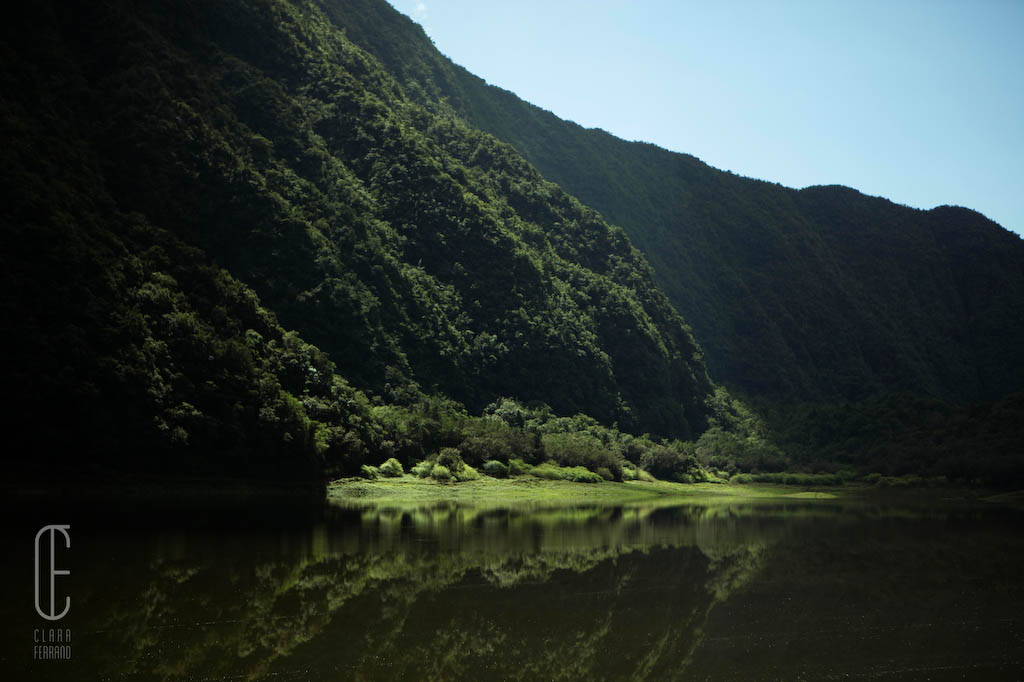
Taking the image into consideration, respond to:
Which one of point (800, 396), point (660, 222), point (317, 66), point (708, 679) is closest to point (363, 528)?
point (708, 679)

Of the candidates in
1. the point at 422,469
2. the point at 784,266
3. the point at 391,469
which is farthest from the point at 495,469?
the point at 784,266

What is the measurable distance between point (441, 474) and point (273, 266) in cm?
2884

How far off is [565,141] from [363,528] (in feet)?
515

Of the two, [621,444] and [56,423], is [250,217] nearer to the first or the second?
[56,423]

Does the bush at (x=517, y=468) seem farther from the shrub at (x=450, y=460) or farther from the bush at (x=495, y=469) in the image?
the shrub at (x=450, y=460)

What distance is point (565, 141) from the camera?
17950cm

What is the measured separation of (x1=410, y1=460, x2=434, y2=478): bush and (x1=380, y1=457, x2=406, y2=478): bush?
1.25 metres

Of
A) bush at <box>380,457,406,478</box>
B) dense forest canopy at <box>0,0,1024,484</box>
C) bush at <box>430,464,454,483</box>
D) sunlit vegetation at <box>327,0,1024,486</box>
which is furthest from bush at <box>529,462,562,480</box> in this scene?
sunlit vegetation at <box>327,0,1024,486</box>

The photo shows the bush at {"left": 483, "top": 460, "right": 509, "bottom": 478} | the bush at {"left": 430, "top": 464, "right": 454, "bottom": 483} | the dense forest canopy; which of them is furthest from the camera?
the bush at {"left": 483, "top": 460, "right": 509, "bottom": 478}

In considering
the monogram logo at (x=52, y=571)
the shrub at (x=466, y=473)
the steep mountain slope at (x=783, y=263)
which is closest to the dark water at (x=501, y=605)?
the monogram logo at (x=52, y=571)

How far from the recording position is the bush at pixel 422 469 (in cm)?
6346

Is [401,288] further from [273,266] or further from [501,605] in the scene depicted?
[501,605]

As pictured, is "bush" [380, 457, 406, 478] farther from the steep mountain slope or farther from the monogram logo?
the steep mountain slope

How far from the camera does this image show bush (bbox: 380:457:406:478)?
61500mm
